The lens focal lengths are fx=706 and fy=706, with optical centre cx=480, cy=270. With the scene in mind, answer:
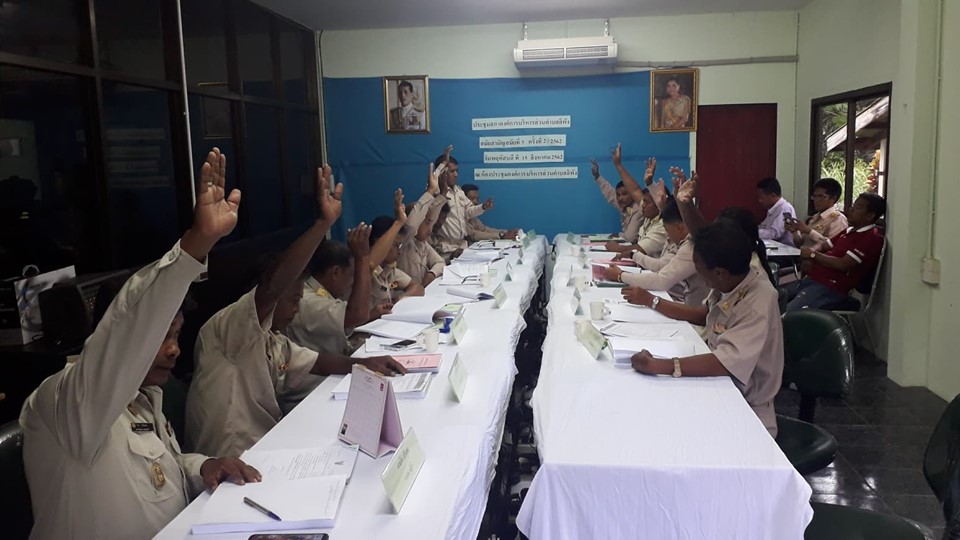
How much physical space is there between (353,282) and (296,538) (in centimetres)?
171

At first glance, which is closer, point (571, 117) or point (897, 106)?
point (897, 106)

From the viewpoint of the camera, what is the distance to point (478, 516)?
1713 mm

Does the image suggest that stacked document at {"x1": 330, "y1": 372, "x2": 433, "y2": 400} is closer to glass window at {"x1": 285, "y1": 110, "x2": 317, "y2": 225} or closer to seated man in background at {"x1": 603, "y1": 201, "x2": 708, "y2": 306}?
seated man in background at {"x1": 603, "y1": 201, "x2": 708, "y2": 306}

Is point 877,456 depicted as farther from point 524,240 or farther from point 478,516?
point 524,240

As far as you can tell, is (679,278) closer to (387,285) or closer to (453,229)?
(387,285)

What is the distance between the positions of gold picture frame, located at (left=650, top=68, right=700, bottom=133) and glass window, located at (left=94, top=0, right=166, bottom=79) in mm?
4570

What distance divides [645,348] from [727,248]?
1.43ft

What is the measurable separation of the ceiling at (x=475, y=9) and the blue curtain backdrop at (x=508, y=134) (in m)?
0.61

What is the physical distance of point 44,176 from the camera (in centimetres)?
405

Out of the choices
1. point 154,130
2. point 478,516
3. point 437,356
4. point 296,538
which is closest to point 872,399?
point 437,356

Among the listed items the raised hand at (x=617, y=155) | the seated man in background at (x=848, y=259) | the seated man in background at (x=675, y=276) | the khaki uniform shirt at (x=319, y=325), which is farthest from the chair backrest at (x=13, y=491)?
the raised hand at (x=617, y=155)

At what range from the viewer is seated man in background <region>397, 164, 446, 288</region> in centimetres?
459

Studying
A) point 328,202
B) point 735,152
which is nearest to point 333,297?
point 328,202

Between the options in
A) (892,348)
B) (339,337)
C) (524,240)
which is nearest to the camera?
(339,337)
